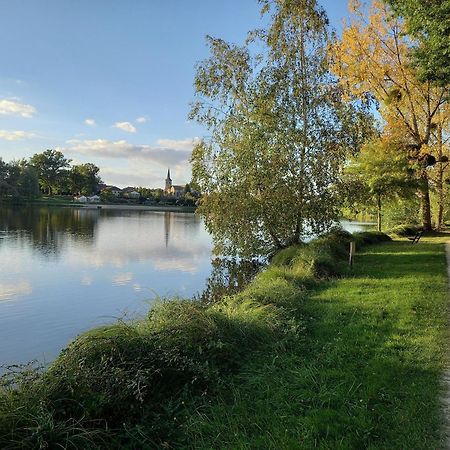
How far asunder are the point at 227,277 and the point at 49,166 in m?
117

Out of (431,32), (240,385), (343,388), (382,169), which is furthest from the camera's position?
(382,169)

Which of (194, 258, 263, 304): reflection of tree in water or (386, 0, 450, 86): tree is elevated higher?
(386, 0, 450, 86): tree

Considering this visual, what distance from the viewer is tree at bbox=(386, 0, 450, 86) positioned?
11633 millimetres

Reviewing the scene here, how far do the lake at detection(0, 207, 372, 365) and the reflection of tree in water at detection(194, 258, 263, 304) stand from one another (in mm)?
445

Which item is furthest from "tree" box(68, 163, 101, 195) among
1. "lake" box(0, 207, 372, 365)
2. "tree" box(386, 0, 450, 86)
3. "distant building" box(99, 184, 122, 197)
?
"tree" box(386, 0, 450, 86)

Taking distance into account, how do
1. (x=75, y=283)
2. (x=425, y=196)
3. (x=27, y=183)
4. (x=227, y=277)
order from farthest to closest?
1. (x=27, y=183)
2. (x=425, y=196)
3. (x=227, y=277)
4. (x=75, y=283)

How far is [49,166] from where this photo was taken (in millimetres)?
122625

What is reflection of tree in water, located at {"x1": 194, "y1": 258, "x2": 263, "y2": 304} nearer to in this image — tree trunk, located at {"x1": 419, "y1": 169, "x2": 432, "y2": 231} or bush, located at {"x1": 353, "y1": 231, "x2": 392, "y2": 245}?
bush, located at {"x1": 353, "y1": 231, "x2": 392, "y2": 245}

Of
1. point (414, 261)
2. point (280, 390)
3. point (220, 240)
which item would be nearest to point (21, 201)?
point (220, 240)

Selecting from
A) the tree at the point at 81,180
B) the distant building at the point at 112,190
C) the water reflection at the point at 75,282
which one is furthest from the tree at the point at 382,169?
the distant building at the point at 112,190

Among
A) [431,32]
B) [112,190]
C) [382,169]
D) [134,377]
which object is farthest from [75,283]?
[112,190]

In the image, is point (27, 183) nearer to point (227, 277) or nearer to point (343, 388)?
point (227, 277)

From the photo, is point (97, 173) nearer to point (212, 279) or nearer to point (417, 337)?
point (212, 279)

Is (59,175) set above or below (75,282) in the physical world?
above
